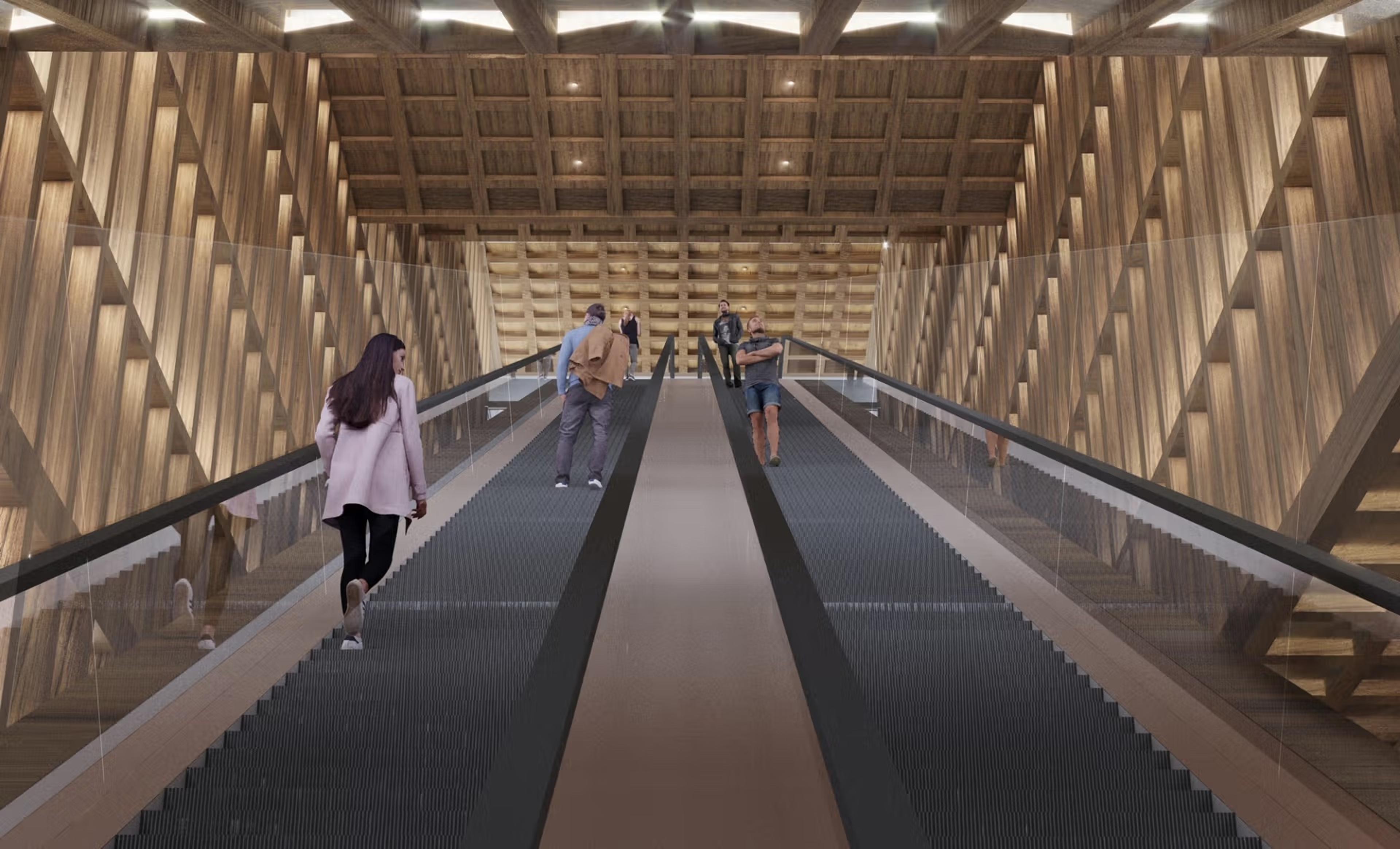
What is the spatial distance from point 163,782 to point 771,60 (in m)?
15.5

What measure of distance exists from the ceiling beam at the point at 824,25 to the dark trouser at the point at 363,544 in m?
4.98

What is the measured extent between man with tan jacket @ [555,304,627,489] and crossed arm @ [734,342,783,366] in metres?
0.97

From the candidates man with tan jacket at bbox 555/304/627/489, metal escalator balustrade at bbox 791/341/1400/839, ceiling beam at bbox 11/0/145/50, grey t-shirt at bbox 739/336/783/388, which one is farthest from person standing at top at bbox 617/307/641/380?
metal escalator balustrade at bbox 791/341/1400/839

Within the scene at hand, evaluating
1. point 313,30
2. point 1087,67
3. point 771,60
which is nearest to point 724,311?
point 771,60

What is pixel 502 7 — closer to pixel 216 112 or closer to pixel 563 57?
pixel 216 112

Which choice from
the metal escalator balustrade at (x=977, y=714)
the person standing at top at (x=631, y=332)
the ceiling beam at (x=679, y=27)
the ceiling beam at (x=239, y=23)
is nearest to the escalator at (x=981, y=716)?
the metal escalator balustrade at (x=977, y=714)

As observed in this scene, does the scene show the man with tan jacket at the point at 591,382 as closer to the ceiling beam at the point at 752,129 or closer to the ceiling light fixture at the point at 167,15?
the ceiling light fixture at the point at 167,15

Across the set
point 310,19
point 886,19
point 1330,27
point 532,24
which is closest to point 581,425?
point 532,24

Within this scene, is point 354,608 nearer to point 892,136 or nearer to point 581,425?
point 581,425

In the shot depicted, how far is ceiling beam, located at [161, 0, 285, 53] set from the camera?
8.41 m

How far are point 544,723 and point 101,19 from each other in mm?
8321

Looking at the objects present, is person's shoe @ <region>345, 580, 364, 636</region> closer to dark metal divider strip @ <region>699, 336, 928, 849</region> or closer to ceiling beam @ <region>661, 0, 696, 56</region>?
dark metal divider strip @ <region>699, 336, 928, 849</region>

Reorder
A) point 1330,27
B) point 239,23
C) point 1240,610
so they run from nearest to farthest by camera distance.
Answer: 1. point 1240,610
2. point 1330,27
3. point 239,23

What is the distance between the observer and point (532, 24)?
9070mm
